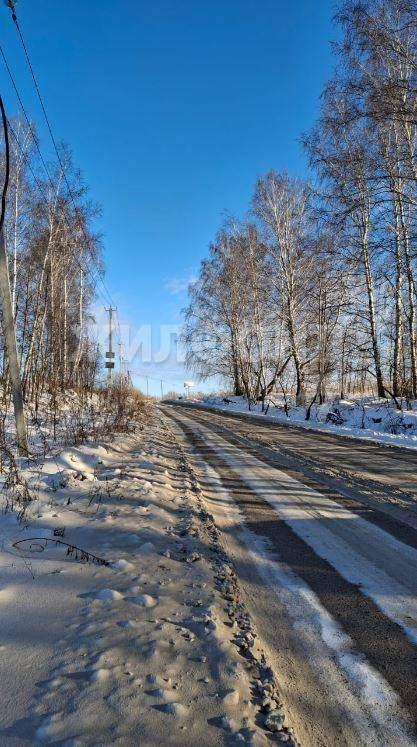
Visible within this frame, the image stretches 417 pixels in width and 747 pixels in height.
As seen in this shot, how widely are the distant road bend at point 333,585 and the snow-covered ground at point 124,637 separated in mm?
186

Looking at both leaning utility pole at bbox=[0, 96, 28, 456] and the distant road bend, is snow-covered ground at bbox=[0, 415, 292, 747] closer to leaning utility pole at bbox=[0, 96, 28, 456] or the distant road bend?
the distant road bend

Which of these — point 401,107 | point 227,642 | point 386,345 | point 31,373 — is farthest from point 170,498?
point 386,345

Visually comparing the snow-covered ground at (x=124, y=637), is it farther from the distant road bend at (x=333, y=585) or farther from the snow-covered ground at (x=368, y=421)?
the snow-covered ground at (x=368, y=421)

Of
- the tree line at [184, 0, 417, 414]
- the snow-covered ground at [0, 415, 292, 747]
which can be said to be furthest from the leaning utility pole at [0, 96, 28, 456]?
the tree line at [184, 0, 417, 414]

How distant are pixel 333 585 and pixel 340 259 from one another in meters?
16.0

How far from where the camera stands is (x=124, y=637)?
1.88 metres

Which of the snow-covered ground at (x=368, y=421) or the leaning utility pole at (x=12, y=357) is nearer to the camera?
the leaning utility pole at (x=12, y=357)

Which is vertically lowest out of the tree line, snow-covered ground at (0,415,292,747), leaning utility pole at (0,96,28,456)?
snow-covered ground at (0,415,292,747)

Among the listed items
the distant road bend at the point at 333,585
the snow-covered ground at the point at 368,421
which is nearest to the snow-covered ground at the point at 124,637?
the distant road bend at the point at 333,585

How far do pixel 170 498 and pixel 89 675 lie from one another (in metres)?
2.92

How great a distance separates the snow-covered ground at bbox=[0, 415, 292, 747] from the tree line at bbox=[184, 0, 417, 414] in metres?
9.52

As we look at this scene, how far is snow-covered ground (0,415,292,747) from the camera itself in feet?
4.59

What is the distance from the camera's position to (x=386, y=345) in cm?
2123

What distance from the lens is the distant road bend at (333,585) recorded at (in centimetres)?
163
